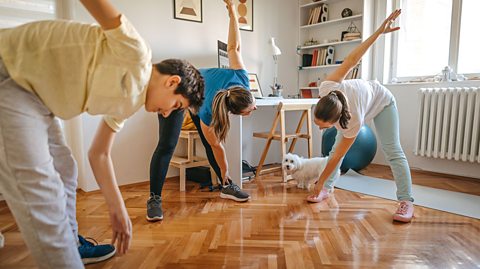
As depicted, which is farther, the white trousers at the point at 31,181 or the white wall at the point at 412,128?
the white wall at the point at 412,128

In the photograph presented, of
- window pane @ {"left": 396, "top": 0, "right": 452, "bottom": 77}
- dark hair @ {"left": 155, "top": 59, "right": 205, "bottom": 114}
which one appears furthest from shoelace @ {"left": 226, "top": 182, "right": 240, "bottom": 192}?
window pane @ {"left": 396, "top": 0, "right": 452, "bottom": 77}

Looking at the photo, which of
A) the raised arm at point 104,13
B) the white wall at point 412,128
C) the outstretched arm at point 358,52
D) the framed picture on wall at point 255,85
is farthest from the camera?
the framed picture on wall at point 255,85

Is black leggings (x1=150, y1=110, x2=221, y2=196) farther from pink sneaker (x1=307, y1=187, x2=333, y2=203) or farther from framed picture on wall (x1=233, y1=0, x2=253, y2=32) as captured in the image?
framed picture on wall (x1=233, y1=0, x2=253, y2=32)

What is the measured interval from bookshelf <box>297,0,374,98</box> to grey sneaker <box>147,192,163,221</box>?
2.47 m

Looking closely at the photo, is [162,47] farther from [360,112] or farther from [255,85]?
[360,112]

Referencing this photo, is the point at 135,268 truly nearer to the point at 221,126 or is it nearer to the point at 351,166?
the point at 221,126

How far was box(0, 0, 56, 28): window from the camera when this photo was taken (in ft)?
7.16

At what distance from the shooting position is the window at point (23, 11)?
7.16 feet

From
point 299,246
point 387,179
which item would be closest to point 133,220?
point 299,246

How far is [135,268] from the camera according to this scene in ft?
4.49

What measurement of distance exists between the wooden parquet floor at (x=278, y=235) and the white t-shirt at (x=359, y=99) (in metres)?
0.56

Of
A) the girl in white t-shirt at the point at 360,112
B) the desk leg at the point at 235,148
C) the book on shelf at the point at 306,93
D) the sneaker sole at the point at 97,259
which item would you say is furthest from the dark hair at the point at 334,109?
the book on shelf at the point at 306,93

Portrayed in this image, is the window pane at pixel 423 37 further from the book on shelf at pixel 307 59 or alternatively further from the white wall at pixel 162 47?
the white wall at pixel 162 47

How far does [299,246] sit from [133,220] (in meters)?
0.97
